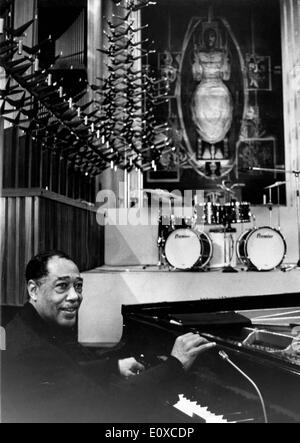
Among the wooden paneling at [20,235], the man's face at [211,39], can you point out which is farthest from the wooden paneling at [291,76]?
the wooden paneling at [20,235]

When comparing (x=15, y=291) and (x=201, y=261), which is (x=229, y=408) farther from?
(x=201, y=261)

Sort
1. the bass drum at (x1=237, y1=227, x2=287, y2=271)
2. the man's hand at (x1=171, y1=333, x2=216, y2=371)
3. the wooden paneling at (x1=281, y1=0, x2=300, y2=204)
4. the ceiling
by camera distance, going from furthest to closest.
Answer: the wooden paneling at (x1=281, y1=0, x2=300, y2=204)
the bass drum at (x1=237, y1=227, x2=287, y2=271)
the ceiling
the man's hand at (x1=171, y1=333, x2=216, y2=371)

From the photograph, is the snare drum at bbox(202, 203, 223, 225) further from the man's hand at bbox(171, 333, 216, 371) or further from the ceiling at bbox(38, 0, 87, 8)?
the man's hand at bbox(171, 333, 216, 371)

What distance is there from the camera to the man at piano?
1.24 metres

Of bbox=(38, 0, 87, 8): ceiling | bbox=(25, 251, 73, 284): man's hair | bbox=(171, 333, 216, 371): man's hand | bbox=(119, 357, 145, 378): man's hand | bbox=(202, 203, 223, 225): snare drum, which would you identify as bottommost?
bbox=(119, 357, 145, 378): man's hand

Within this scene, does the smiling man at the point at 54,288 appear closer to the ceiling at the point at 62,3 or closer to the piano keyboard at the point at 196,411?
the piano keyboard at the point at 196,411

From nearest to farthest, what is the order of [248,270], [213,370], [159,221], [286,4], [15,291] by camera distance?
[213,370]
[15,291]
[248,270]
[159,221]
[286,4]

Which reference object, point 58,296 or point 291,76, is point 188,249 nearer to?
point 58,296


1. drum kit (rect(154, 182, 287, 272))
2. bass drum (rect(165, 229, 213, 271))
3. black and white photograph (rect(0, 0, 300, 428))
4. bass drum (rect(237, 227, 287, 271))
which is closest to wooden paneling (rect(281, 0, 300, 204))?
black and white photograph (rect(0, 0, 300, 428))

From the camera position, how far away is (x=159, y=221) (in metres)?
4.83

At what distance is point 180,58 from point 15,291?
6706 mm

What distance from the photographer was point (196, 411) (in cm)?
133

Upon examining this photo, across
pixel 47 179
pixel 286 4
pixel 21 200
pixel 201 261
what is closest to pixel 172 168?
pixel 286 4

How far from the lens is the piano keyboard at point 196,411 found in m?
1.26
